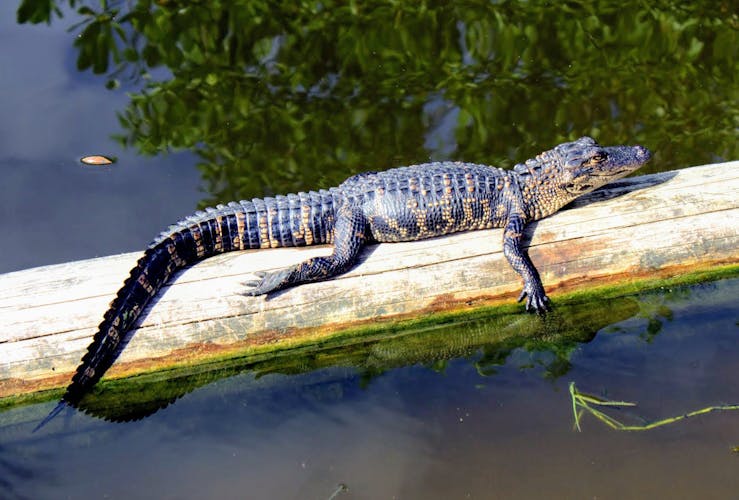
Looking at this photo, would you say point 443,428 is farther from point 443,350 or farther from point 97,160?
point 97,160

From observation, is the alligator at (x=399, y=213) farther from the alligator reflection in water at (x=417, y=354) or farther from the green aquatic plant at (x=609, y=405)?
the green aquatic plant at (x=609, y=405)

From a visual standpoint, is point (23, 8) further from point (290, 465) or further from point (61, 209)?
point (290, 465)

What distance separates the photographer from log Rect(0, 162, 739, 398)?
4387mm

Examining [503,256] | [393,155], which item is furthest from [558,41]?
[503,256]

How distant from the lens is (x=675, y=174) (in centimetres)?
526

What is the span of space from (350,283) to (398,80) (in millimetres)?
3497

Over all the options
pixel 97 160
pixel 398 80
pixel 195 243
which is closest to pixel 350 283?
pixel 195 243

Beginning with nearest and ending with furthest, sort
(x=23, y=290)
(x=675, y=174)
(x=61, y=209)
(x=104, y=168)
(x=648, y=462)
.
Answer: (x=648, y=462), (x=23, y=290), (x=675, y=174), (x=61, y=209), (x=104, y=168)

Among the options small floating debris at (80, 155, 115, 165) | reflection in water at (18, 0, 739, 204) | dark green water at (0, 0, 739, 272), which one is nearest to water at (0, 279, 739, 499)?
dark green water at (0, 0, 739, 272)

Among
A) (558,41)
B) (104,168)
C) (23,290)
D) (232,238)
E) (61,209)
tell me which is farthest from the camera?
(558,41)

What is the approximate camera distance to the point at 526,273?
4.67 metres

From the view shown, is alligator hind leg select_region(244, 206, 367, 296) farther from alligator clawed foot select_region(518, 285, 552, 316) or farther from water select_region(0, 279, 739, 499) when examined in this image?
alligator clawed foot select_region(518, 285, 552, 316)

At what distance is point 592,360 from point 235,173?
334 centimetres

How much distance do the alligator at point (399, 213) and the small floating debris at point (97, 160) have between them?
2207 millimetres
